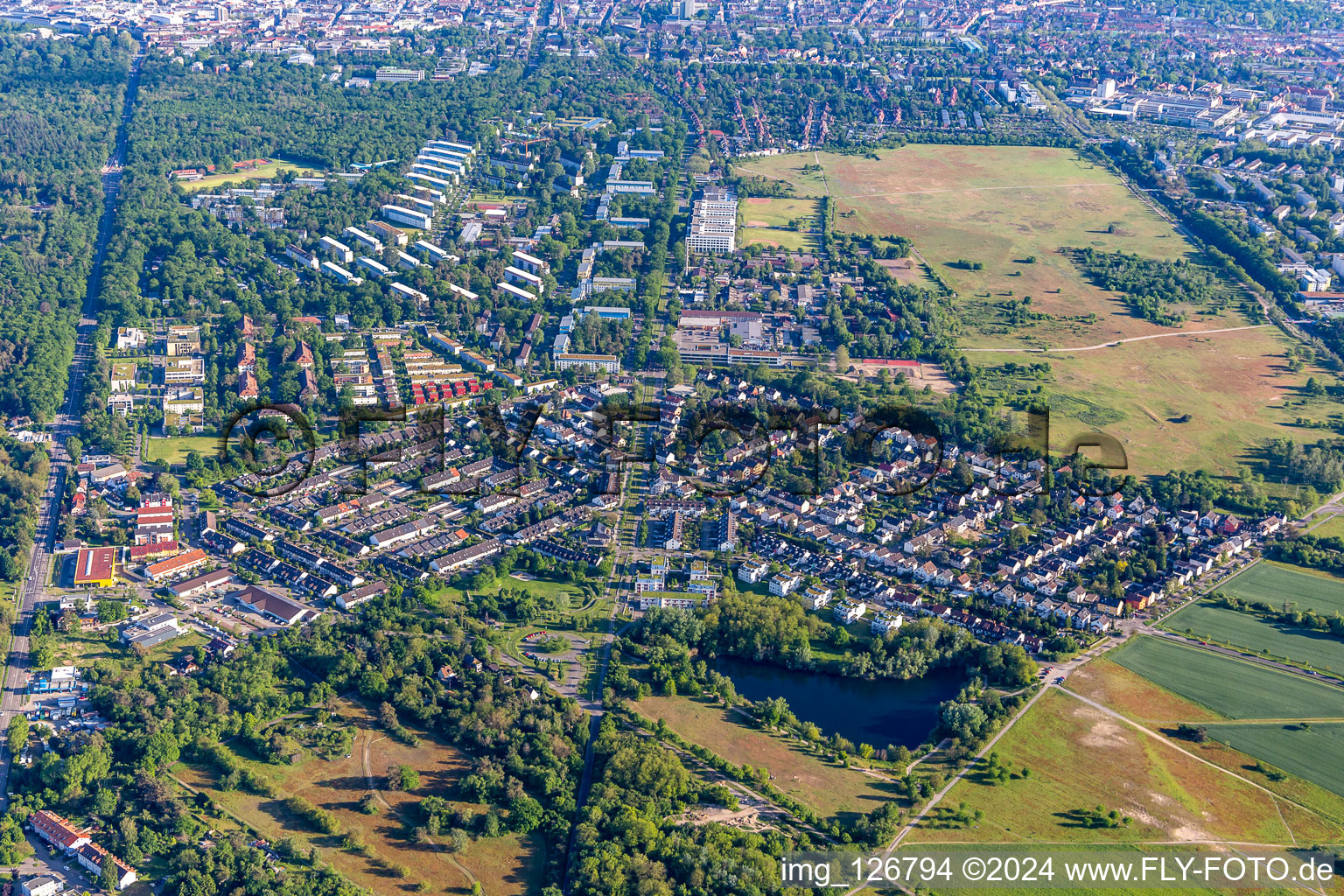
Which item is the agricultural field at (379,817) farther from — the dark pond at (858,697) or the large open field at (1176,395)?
the large open field at (1176,395)

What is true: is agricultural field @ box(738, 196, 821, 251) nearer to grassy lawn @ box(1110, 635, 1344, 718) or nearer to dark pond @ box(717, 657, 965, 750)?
dark pond @ box(717, 657, 965, 750)

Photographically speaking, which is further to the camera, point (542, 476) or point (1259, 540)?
point (542, 476)

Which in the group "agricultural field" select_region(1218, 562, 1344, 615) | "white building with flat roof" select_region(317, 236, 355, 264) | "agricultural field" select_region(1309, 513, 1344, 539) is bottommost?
"agricultural field" select_region(1218, 562, 1344, 615)

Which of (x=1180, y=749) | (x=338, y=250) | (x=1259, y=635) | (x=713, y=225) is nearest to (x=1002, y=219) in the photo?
(x=713, y=225)

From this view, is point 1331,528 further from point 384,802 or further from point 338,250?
point 338,250

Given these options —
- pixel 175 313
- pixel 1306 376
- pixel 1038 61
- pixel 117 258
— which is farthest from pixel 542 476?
pixel 1038 61

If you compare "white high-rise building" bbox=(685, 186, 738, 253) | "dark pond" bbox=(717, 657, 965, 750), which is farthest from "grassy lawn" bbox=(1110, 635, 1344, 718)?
"white high-rise building" bbox=(685, 186, 738, 253)

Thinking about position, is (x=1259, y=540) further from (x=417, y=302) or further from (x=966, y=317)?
(x=417, y=302)

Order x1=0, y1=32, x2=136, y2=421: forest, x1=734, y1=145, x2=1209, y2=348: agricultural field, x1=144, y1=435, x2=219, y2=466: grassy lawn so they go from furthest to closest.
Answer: x1=734, y1=145, x2=1209, y2=348: agricultural field < x1=0, y1=32, x2=136, y2=421: forest < x1=144, y1=435, x2=219, y2=466: grassy lawn
